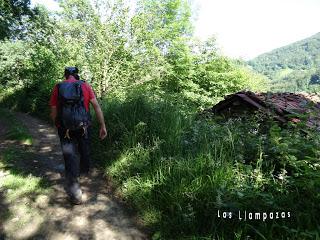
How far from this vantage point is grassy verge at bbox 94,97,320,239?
308 centimetres

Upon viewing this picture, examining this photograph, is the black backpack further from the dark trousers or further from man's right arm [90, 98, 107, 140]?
man's right arm [90, 98, 107, 140]

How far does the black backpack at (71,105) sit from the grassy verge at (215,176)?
4.11 feet

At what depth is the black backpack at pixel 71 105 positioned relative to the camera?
172 inches

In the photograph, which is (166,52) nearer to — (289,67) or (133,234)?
(133,234)

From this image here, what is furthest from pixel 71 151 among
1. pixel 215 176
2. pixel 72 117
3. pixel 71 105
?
pixel 215 176

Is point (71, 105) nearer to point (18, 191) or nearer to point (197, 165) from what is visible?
point (18, 191)

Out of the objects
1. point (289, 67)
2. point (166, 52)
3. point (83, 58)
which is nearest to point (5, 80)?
point (83, 58)

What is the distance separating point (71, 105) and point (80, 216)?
1.57 metres

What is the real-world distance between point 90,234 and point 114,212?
1.96ft

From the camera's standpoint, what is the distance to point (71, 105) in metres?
4.44

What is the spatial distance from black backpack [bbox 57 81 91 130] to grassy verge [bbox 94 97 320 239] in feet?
4.11

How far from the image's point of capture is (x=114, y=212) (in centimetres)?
436

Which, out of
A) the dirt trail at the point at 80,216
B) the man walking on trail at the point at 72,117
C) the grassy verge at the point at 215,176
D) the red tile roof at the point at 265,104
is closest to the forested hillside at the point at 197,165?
the grassy verge at the point at 215,176

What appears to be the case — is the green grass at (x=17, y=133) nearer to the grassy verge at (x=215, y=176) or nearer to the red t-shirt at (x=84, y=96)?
the grassy verge at (x=215, y=176)
